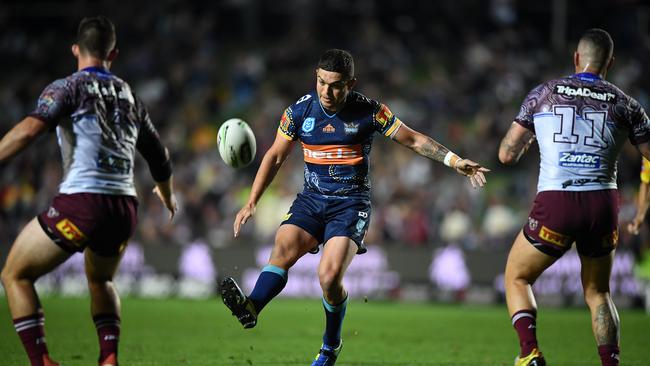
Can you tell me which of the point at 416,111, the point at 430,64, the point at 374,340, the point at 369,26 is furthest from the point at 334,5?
the point at 374,340

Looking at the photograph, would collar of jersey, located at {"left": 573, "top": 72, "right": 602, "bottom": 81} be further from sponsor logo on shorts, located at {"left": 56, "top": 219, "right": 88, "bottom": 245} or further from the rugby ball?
sponsor logo on shorts, located at {"left": 56, "top": 219, "right": 88, "bottom": 245}

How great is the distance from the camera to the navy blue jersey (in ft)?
26.3

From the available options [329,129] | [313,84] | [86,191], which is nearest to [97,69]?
[86,191]

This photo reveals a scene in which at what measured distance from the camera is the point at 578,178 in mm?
6969

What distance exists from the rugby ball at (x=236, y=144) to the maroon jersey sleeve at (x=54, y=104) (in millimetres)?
2146

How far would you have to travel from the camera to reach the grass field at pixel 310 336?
9.33m

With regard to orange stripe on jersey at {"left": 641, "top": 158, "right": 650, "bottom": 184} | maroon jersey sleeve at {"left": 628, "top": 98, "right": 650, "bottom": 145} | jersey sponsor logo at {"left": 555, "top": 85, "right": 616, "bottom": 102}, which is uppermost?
jersey sponsor logo at {"left": 555, "top": 85, "right": 616, "bottom": 102}

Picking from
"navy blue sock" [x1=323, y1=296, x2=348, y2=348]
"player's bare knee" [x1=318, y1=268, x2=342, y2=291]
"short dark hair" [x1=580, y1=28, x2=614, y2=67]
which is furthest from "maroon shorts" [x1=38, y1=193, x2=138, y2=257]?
"short dark hair" [x1=580, y1=28, x2=614, y2=67]

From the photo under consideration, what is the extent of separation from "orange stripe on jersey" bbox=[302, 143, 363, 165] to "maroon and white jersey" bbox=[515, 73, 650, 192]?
65.8 inches

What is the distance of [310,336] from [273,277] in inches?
161

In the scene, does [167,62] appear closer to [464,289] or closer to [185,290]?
[185,290]

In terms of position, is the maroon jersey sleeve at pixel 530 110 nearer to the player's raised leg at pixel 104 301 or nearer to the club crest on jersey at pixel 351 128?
the club crest on jersey at pixel 351 128

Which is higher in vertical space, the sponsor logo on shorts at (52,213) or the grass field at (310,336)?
the sponsor logo on shorts at (52,213)

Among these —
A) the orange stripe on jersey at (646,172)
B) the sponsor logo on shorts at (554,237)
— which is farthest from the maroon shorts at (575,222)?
the orange stripe on jersey at (646,172)
